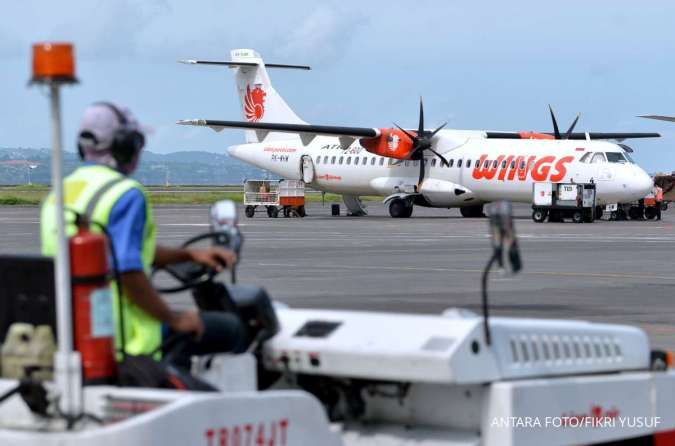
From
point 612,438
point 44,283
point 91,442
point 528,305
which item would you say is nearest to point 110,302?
point 44,283

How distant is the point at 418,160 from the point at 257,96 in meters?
Answer: 11.4

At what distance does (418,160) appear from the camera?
155ft

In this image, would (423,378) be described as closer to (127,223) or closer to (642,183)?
(127,223)

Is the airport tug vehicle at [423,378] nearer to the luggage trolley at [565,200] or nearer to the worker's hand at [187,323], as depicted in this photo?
the worker's hand at [187,323]

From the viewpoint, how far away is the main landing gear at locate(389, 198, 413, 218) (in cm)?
4672

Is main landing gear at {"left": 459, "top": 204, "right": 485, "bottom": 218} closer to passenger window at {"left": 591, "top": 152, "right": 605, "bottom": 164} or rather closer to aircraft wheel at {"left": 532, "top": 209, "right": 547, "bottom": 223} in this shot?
aircraft wheel at {"left": 532, "top": 209, "right": 547, "bottom": 223}

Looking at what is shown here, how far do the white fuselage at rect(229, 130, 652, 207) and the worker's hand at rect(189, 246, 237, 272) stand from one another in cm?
3791

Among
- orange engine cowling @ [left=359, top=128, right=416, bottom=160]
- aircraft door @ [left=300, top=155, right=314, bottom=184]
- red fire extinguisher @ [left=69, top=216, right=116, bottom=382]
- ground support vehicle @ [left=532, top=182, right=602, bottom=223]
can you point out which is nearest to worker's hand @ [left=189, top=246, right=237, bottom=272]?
red fire extinguisher @ [left=69, top=216, right=116, bottom=382]

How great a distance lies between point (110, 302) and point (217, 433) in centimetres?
53

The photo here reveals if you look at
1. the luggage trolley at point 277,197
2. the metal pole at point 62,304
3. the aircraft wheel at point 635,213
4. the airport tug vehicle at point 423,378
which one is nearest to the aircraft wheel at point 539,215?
the aircraft wheel at point 635,213

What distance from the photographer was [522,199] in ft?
144

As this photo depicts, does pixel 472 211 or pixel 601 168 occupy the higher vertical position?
pixel 601 168

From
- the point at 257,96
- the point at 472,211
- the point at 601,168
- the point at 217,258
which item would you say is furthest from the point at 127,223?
the point at 257,96

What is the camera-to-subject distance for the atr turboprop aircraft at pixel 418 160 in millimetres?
42250
